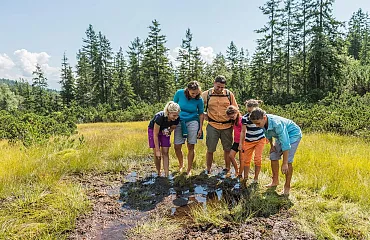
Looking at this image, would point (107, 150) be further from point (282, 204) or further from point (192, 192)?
point (282, 204)

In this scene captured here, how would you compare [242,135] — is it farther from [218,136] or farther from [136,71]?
[136,71]

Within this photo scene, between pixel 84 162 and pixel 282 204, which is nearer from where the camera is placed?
pixel 282 204

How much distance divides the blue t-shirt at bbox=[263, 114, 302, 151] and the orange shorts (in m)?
0.73

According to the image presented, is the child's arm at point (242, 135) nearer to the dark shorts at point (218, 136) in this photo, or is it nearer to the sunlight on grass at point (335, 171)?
the dark shorts at point (218, 136)

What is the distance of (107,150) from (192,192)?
3.84 metres

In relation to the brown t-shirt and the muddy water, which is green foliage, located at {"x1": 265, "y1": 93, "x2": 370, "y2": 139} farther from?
the muddy water

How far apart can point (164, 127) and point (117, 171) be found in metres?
1.82

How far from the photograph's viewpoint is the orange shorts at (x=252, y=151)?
199 inches

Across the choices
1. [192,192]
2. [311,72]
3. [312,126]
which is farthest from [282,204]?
[311,72]

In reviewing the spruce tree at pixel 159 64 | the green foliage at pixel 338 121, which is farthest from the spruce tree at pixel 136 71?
the green foliage at pixel 338 121

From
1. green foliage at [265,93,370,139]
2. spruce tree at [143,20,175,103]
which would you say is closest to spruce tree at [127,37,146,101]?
spruce tree at [143,20,175,103]

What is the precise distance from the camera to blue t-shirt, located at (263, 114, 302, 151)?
406 cm

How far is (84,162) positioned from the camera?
6336 mm

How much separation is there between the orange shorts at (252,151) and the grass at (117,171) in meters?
0.49
